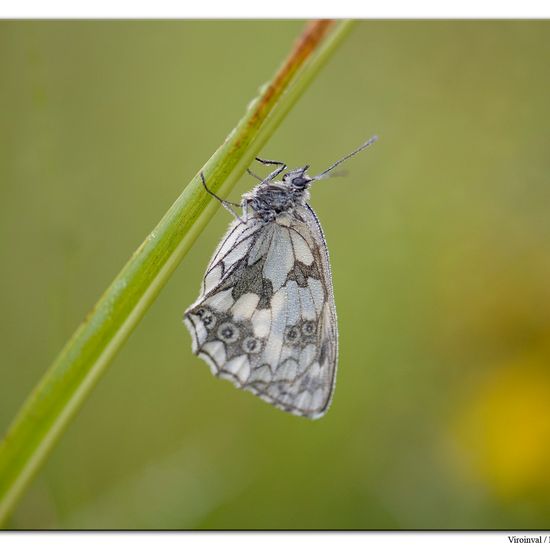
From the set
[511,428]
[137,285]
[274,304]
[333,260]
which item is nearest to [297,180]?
[274,304]

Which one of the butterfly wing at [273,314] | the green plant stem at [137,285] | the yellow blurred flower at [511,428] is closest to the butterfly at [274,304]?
the butterfly wing at [273,314]

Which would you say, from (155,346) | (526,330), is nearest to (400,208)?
(526,330)

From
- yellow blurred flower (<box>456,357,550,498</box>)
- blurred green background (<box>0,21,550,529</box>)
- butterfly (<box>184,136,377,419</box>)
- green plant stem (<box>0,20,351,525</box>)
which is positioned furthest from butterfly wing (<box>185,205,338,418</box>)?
yellow blurred flower (<box>456,357,550,498</box>)

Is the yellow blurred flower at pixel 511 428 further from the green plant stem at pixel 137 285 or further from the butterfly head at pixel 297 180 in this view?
the green plant stem at pixel 137 285

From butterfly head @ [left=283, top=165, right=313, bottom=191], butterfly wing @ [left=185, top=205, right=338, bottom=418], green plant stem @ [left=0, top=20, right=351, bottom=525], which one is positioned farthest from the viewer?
butterfly head @ [left=283, top=165, right=313, bottom=191]

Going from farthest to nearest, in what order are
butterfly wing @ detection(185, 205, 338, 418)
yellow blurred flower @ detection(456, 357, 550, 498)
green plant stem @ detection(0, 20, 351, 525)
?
yellow blurred flower @ detection(456, 357, 550, 498)
butterfly wing @ detection(185, 205, 338, 418)
green plant stem @ detection(0, 20, 351, 525)

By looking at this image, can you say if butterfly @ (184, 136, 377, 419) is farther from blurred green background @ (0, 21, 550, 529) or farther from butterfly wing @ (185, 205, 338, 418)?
blurred green background @ (0, 21, 550, 529)

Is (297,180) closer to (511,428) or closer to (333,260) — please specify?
(333,260)
